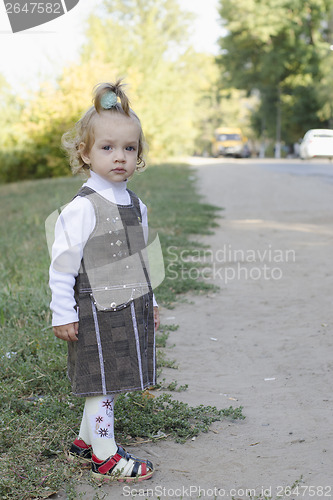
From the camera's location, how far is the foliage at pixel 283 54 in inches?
1412

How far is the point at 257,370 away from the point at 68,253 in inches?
75.2

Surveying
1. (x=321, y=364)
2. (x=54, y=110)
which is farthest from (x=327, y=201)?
(x=54, y=110)

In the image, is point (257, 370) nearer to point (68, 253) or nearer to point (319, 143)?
point (68, 253)

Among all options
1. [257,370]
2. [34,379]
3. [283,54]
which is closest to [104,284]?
[34,379]

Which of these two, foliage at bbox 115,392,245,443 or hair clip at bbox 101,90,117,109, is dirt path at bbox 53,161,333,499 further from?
hair clip at bbox 101,90,117,109

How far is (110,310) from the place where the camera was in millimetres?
2539

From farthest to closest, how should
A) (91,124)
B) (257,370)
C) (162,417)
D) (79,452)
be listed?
(257,370), (162,417), (79,452), (91,124)

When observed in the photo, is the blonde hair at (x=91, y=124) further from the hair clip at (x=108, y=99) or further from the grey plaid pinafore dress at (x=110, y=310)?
the grey plaid pinafore dress at (x=110, y=310)

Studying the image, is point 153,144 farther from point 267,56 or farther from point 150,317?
point 150,317

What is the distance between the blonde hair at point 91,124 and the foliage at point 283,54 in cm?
3408

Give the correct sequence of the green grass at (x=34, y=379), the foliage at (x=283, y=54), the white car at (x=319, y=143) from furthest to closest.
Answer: the foliage at (x=283, y=54) → the white car at (x=319, y=143) → the green grass at (x=34, y=379)

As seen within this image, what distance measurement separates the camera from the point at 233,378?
151 inches

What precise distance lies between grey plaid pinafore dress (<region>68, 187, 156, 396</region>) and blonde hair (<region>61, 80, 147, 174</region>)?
0.62ft

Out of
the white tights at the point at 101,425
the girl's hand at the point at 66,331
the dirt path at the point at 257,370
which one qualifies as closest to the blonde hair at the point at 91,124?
the girl's hand at the point at 66,331
